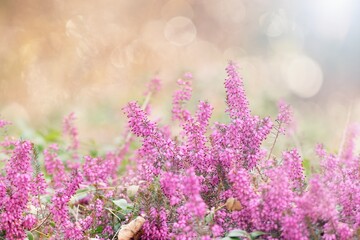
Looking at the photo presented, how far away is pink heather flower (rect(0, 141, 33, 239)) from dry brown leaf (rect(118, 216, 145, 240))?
1.16ft

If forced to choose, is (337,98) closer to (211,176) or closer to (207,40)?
(207,40)

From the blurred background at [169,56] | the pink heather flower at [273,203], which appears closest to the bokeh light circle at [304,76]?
the blurred background at [169,56]

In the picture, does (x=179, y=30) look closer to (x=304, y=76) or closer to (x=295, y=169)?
(x=304, y=76)

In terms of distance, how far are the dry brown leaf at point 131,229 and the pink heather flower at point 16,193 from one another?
353 millimetres

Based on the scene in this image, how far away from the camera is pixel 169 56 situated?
9.74 meters

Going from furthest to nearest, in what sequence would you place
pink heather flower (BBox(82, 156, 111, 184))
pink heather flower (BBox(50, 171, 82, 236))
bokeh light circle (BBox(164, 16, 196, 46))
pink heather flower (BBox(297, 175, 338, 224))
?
bokeh light circle (BBox(164, 16, 196, 46))
pink heather flower (BBox(82, 156, 111, 184))
pink heather flower (BBox(50, 171, 82, 236))
pink heather flower (BBox(297, 175, 338, 224))

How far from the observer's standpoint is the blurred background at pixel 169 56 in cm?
730

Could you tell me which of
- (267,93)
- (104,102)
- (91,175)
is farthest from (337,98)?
(91,175)

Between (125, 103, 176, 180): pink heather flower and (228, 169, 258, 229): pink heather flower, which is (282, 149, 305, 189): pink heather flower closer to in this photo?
(228, 169, 258, 229): pink heather flower

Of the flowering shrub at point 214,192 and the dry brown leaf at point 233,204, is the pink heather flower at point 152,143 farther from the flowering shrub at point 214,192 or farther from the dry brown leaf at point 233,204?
the dry brown leaf at point 233,204

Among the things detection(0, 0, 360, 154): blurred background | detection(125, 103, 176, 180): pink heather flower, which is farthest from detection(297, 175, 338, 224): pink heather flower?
detection(0, 0, 360, 154): blurred background

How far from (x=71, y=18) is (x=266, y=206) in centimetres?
735

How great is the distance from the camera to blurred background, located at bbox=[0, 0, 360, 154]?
730cm

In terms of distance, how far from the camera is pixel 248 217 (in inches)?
79.6
